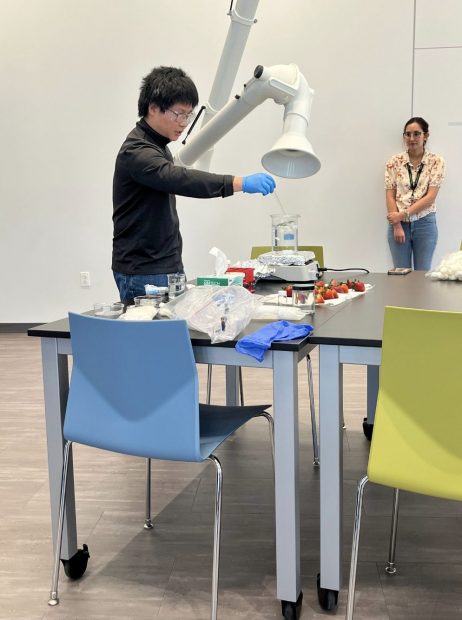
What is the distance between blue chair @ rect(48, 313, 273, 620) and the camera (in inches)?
59.9

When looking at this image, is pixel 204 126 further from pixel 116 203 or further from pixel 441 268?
pixel 441 268

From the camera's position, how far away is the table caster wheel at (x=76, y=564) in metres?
1.81

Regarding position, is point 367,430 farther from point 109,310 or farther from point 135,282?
point 109,310

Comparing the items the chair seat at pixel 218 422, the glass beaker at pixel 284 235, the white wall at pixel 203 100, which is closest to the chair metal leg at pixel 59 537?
the chair seat at pixel 218 422

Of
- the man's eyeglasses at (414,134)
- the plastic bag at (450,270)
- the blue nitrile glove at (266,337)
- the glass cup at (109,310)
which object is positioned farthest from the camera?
the man's eyeglasses at (414,134)

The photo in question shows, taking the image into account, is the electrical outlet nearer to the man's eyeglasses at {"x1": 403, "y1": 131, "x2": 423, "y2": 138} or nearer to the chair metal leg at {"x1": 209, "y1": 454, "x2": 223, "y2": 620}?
the man's eyeglasses at {"x1": 403, "y1": 131, "x2": 423, "y2": 138}

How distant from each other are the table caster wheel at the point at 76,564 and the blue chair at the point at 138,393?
40 centimetres

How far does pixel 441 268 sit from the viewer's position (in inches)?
102

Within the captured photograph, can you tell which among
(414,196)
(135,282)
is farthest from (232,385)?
(414,196)

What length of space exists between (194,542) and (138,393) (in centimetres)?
68

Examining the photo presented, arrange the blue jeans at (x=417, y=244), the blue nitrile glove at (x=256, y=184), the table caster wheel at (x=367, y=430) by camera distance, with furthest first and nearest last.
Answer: the blue jeans at (x=417, y=244) → the table caster wheel at (x=367, y=430) → the blue nitrile glove at (x=256, y=184)

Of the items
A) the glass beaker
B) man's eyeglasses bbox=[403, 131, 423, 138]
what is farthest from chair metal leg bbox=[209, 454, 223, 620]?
man's eyeglasses bbox=[403, 131, 423, 138]

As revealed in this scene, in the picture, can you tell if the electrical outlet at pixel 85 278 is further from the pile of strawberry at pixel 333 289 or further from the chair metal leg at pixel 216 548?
the chair metal leg at pixel 216 548

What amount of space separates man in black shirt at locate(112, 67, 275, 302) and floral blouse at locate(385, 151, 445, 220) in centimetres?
274
